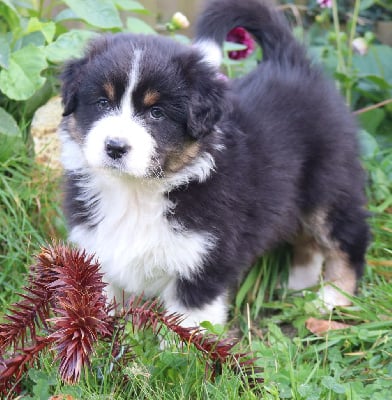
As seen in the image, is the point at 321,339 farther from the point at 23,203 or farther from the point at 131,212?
the point at 23,203

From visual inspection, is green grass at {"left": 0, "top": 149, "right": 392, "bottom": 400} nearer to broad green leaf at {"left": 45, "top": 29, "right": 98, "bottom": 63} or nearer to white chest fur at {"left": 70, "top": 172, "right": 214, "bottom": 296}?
white chest fur at {"left": 70, "top": 172, "right": 214, "bottom": 296}

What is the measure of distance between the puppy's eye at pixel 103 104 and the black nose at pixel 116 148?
0.73 feet

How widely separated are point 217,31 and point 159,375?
1.83 meters

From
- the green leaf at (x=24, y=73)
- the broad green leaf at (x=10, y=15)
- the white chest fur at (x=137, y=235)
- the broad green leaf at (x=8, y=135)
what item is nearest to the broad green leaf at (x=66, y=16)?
the broad green leaf at (x=10, y=15)

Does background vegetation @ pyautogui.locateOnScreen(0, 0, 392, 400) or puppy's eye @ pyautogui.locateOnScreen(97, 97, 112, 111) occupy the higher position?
puppy's eye @ pyautogui.locateOnScreen(97, 97, 112, 111)

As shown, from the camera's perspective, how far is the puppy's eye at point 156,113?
2.80 metres

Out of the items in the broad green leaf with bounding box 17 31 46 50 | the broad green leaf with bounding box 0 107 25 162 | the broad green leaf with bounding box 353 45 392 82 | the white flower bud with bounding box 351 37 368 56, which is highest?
the broad green leaf with bounding box 17 31 46 50

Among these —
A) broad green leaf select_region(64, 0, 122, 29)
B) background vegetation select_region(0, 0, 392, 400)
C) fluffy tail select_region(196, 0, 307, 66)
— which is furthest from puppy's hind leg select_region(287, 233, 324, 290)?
broad green leaf select_region(64, 0, 122, 29)

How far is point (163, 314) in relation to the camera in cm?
265

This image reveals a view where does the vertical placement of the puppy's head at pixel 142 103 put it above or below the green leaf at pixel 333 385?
above

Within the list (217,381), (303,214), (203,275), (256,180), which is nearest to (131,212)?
(203,275)

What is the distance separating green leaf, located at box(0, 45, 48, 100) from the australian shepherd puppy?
789 millimetres

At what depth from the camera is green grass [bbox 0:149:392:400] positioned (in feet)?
8.60

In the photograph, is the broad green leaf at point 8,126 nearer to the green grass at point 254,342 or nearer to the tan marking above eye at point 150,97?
the green grass at point 254,342
